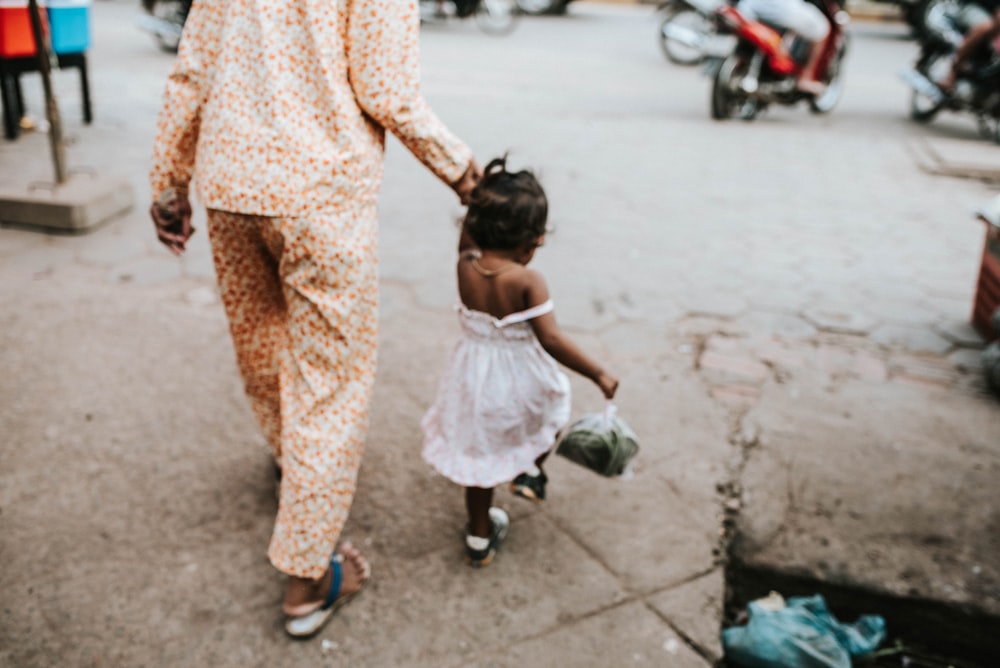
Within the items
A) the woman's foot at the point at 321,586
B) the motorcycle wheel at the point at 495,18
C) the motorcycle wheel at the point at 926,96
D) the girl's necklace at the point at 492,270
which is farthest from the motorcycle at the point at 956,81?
the woman's foot at the point at 321,586

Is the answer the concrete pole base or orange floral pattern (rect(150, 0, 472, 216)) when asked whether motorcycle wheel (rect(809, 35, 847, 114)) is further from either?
orange floral pattern (rect(150, 0, 472, 216))

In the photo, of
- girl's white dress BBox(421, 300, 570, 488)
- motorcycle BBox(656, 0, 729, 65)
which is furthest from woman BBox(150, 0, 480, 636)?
motorcycle BBox(656, 0, 729, 65)

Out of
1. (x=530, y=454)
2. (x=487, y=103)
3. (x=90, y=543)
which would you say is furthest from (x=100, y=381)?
(x=487, y=103)

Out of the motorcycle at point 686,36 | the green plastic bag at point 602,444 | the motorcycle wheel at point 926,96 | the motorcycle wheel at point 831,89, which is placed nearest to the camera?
the green plastic bag at point 602,444

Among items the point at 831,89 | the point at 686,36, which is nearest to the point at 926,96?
the point at 831,89

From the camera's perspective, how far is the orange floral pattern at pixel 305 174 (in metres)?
1.76

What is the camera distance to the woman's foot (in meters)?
2.01

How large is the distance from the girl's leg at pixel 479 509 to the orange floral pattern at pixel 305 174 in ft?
1.15

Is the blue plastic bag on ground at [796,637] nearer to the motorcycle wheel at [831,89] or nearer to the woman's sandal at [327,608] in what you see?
the woman's sandal at [327,608]

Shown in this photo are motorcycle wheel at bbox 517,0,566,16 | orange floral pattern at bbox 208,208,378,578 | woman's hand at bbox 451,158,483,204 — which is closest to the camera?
orange floral pattern at bbox 208,208,378,578

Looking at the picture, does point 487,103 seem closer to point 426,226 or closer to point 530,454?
point 426,226

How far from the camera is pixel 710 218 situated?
5.16 meters

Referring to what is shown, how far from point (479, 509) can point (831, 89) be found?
7414 mm

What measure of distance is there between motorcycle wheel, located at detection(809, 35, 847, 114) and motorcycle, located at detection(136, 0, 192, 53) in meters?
6.45
